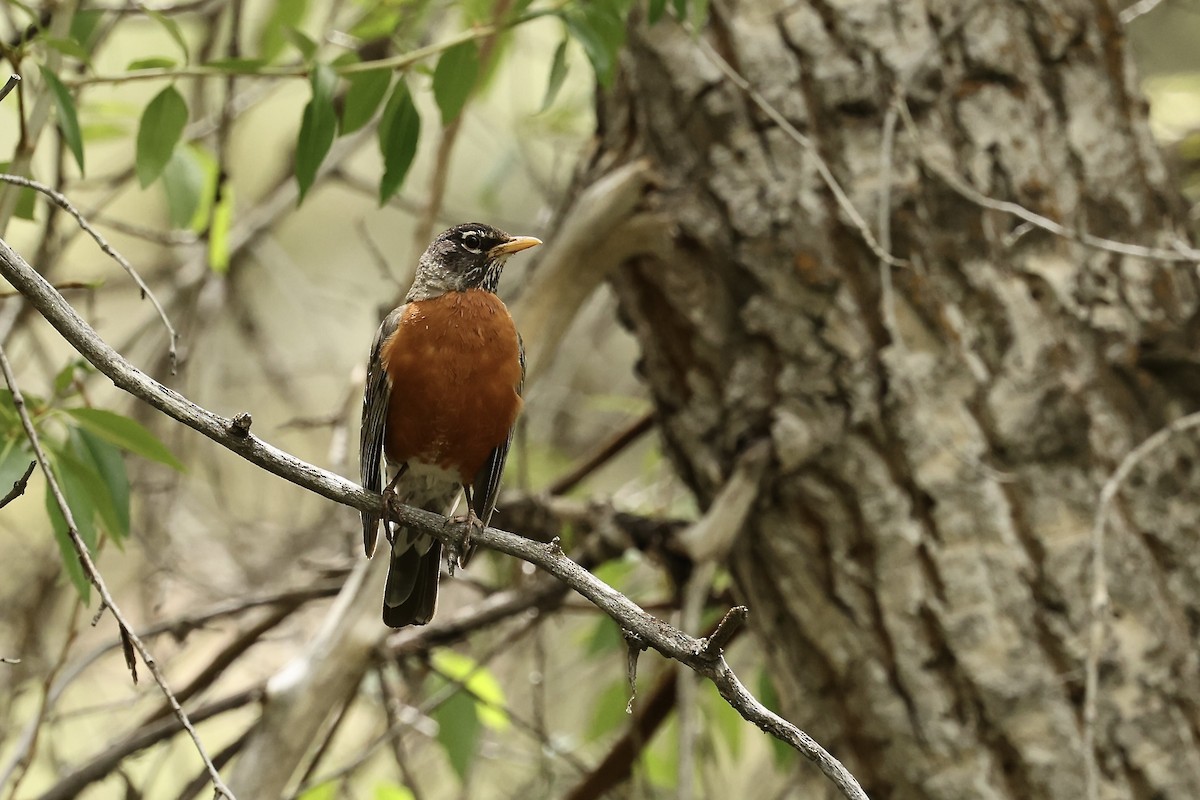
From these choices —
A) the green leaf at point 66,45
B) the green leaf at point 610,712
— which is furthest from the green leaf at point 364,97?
the green leaf at point 610,712

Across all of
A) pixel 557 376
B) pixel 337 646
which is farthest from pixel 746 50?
pixel 557 376

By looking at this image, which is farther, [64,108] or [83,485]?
[64,108]

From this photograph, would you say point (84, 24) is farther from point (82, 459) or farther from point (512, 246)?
point (82, 459)

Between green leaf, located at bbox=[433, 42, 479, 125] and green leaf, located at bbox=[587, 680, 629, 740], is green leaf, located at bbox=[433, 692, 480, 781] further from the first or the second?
green leaf, located at bbox=[433, 42, 479, 125]

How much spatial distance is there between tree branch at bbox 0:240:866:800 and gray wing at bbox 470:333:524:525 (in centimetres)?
148

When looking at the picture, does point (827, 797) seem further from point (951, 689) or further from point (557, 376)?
point (557, 376)

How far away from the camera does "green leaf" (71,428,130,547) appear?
2434mm

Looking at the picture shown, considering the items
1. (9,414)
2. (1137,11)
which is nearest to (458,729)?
(9,414)

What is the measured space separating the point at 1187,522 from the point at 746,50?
184 centimetres

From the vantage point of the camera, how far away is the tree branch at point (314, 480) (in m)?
1.80

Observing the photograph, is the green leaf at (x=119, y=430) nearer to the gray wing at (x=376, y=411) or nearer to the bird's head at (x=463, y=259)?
the gray wing at (x=376, y=411)

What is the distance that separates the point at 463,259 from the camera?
12.6ft

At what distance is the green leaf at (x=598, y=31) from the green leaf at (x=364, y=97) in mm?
455

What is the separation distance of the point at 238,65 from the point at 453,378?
1002 millimetres
